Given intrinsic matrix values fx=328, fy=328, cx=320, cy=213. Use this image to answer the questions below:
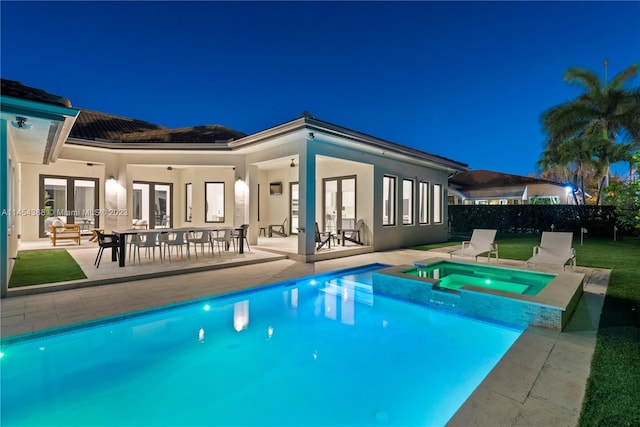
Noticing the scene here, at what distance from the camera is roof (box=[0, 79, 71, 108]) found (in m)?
4.65

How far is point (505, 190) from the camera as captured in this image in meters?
25.3

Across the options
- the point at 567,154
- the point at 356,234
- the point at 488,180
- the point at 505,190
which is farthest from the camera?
the point at 488,180

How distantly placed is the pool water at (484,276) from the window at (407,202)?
5391 millimetres

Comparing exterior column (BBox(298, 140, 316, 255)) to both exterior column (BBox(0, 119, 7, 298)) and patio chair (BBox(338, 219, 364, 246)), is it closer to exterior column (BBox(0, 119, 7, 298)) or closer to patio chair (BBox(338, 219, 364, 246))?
patio chair (BBox(338, 219, 364, 246))

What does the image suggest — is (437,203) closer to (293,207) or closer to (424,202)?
(424,202)

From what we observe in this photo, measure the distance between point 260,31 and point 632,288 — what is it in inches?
1073

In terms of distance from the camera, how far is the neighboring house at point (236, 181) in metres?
9.20

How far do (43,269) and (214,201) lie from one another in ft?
24.0

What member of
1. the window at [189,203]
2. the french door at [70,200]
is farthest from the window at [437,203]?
the french door at [70,200]

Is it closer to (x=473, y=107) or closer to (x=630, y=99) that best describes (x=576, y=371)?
(x=630, y=99)

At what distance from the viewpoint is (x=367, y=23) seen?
21.5 meters

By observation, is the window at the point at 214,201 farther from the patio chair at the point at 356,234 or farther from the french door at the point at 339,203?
the patio chair at the point at 356,234

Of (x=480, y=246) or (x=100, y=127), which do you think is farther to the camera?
(x=100, y=127)

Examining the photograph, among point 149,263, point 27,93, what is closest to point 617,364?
point 27,93
